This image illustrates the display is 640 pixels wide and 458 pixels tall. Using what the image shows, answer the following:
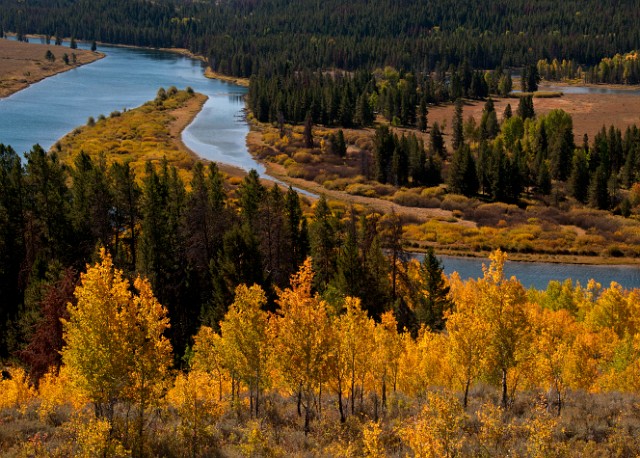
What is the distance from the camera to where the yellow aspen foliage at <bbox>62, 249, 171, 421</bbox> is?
22.0 metres

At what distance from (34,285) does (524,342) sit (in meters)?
33.6

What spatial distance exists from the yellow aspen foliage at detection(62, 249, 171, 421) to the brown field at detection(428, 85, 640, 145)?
13852cm

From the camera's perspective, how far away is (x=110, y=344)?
72.8ft

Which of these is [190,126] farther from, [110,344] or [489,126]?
[110,344]

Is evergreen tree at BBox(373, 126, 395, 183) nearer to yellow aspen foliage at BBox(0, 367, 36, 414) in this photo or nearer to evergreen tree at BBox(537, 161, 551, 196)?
evergreen tree at BBox(537, 161, 551, 196)

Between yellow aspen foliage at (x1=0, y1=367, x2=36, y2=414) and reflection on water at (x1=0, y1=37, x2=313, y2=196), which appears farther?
reflection on water at (x1=0, y1=37, x2=313, y2=196)

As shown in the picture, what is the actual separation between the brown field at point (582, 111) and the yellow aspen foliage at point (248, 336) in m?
132

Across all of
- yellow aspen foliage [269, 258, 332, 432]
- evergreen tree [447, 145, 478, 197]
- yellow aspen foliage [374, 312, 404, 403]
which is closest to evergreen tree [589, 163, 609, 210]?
evergreen tree [447, 145, 478, 197]

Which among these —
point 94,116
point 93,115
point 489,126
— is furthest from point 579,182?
point 93,115

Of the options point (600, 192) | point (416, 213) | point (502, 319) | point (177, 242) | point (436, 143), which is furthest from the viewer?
point (436, 143)

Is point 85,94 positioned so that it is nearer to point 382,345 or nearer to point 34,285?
point 34,285

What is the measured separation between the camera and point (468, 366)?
96.9 ft

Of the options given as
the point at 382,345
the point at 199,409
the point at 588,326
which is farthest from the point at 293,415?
the point at 588,326

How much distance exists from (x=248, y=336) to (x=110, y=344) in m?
7.34
